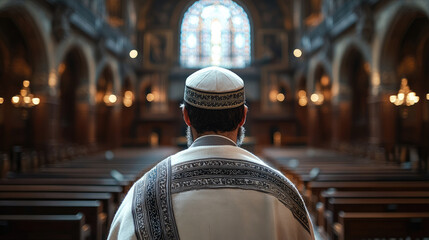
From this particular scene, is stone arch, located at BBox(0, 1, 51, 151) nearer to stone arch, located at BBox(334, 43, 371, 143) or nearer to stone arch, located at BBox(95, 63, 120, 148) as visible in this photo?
stone arch, located at BBox(95, 63, 120, 148)

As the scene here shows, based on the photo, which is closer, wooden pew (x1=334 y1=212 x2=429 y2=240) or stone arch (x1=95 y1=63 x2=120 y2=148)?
wooden pew (x1=334 y1=212 x2=429 y2=240)

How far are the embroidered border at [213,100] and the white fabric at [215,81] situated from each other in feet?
0.06

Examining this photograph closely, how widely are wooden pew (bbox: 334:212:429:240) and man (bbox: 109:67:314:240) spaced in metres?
2.84

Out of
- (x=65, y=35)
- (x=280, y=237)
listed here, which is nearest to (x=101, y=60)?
(x=65, y=35)

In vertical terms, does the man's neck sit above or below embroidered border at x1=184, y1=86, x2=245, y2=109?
below

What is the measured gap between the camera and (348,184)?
6.80 m

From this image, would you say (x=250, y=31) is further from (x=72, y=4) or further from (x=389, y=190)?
(x=389, y=190)

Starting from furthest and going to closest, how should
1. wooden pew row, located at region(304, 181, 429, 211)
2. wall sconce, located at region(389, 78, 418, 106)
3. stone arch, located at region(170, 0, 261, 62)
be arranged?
stone arch, located at region(170, 0, 261, 62)
wall sconce, located at region(389, 78, 418, 106)
wooden pew row, located at region(304, 181, 429, 211)

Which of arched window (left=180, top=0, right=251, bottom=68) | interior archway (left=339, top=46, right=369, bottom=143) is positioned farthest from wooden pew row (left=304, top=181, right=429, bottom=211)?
arched window (left=180, top=0, right=251, bottom=68)

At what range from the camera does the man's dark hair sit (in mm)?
1790

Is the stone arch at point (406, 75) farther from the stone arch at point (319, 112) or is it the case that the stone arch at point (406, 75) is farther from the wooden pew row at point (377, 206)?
the wooden pew row at point (377, 206)

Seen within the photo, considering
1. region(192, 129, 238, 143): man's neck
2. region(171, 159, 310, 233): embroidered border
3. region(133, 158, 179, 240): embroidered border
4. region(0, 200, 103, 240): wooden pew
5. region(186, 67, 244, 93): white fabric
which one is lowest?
region(0, 200, 103, 240): wooden pew

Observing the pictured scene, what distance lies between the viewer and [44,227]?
3.98 m

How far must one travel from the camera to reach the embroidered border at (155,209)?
161 centimetres
